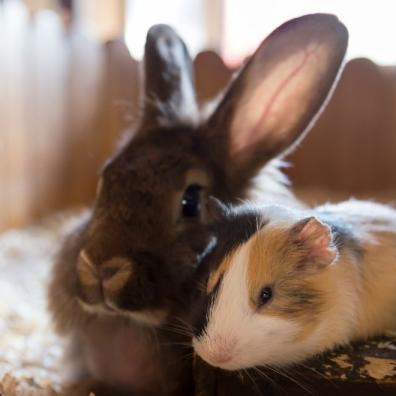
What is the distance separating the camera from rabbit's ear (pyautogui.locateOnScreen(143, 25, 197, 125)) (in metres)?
1.39

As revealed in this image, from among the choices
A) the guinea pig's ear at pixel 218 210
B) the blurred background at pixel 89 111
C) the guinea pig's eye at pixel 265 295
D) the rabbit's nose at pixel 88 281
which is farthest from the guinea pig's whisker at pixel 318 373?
the blurred background at pixel 89 111

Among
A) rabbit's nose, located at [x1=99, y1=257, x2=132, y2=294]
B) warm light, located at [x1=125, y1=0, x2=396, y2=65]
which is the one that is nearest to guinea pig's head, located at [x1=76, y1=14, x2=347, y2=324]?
rabbit's nose, located at [x1=99, y1=257, x2=132, y2=294]

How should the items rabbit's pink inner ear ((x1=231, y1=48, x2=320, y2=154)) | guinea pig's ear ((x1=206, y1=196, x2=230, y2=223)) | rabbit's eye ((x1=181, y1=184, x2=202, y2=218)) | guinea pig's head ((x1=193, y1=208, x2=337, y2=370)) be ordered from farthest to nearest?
rabbit's pink inner ear ((x1=231, y1=48, x2=320, y2=154)) → rabbit's eye ((x1=181, y1=184, x2=202, y2=218)) → guinea pig's ear ((x1=206, y1=196, x2=230, y2=223)) → guinea pig's head ((x1=193, y1=208, x2=337, y2=370))

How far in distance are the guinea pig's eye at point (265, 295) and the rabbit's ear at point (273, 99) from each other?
0.42m

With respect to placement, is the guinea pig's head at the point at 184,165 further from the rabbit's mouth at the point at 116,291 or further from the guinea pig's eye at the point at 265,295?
the guinea pig's eye at the point at 265,295

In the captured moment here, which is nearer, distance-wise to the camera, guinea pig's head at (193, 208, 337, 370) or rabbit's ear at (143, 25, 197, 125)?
guinea pig's head at (193, 208, 337, 370)

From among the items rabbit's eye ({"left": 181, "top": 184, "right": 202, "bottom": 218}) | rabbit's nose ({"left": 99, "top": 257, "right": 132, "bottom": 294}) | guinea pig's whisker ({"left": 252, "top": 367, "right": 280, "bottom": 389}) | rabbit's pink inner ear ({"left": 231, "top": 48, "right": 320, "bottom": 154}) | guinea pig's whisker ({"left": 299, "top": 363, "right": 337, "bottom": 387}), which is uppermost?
rabbit's pink inner ear ({"left": 231, "top": 48, "right": 320, "bottom": 154})

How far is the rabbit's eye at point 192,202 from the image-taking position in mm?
1156

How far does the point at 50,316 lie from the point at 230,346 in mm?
575

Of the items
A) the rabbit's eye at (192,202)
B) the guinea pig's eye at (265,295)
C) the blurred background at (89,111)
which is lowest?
the blurred background at (89,111)

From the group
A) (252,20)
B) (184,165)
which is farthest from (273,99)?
(252,20)

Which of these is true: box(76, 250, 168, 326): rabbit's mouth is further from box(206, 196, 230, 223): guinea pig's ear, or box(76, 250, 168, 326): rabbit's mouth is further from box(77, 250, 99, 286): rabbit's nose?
box(206, 196, 230, 223): guinea pig's ear

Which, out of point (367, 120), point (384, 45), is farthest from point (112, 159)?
point (384, 45)

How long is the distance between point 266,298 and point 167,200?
32cm
